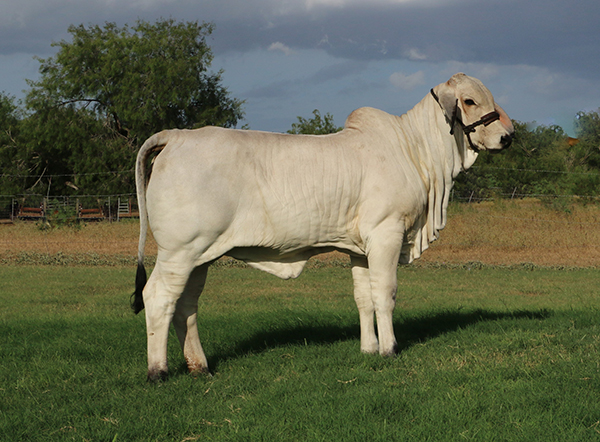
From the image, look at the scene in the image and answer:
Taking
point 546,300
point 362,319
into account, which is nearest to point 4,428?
point 362,319

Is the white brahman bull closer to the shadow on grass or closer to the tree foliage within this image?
the shadow on grass

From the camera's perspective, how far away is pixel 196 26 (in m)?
37.9

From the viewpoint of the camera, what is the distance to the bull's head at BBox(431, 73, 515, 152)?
5.70 m

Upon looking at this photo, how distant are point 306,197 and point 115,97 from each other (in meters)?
32.2

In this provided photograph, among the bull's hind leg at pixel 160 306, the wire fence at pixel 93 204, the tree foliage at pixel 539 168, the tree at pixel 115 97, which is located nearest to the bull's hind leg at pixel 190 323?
the bull's hind leg at pixel 160 306

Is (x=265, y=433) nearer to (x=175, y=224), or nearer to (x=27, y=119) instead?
(x=175, y=224)

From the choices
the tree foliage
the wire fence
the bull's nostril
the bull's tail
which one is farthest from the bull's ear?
the tree foliage

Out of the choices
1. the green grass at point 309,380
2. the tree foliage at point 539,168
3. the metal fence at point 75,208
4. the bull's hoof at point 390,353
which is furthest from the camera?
the tree foliage at point 539,168

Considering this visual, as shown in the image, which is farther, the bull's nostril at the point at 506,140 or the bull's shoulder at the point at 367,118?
the bull's shoulder at the point at 367,118

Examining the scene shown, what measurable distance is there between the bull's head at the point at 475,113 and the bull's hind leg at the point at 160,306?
9.23 ft

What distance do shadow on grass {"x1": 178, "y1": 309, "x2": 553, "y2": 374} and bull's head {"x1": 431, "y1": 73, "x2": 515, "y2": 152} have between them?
6.96 feet

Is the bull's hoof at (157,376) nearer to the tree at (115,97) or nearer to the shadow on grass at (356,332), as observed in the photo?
the shadow on grass at (356,332)

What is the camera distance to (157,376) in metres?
4.99

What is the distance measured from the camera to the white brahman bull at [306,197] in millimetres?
4930
